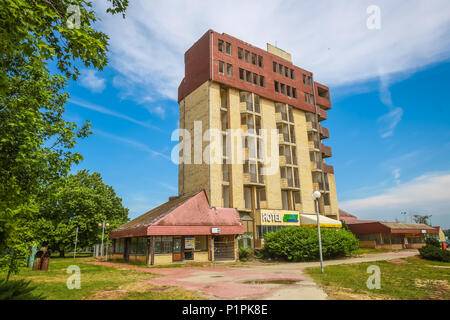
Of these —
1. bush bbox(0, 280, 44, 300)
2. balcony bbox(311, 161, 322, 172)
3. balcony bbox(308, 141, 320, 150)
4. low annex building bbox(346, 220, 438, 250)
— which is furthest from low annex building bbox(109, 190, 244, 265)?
low annex building bbox(346, 220, 438, 250)

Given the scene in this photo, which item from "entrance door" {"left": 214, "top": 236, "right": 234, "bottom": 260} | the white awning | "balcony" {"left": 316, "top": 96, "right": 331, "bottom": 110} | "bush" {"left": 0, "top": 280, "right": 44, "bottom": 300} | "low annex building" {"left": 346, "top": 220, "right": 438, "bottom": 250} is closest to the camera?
"bush" {"left": 0, "top": 280, "right": 44, "bottom": 300}

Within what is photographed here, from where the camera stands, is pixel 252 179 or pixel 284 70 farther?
pixel 284 70

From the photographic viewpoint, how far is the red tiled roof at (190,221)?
24.6 m

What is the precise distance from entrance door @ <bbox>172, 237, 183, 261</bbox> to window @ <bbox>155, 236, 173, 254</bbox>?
1.34ft

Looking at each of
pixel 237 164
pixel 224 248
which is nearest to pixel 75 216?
pixel 224 248

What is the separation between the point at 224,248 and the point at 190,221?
5.09 metres

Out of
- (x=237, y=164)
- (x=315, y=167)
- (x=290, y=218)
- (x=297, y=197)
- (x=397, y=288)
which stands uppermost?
(x=315, y=167)

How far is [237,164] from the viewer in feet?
109

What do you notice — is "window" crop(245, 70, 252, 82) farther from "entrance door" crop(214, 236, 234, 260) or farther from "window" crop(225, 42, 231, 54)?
"entrance door" crop(214, 236, 234, 260)

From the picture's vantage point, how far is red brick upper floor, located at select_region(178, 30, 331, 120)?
1372 inches

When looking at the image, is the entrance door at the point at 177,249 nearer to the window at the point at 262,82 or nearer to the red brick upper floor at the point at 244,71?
the red brick upper floor at the point at 244,71

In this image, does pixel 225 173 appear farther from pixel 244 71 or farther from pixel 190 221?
pixel 244 71

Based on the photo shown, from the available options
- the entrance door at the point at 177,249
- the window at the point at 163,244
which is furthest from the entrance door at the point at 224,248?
the window at the point at 163,244

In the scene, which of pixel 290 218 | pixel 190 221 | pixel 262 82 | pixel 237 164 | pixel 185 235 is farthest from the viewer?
pixel 262 82
